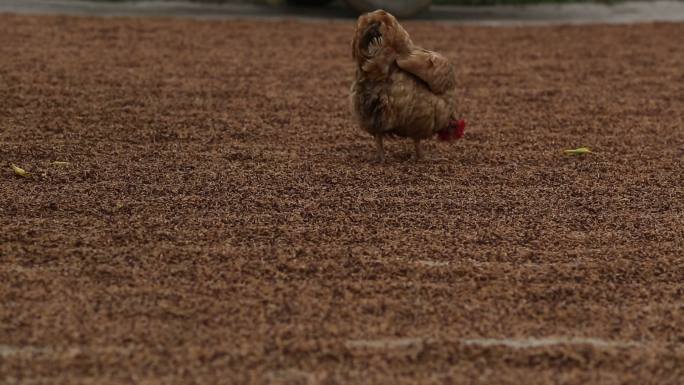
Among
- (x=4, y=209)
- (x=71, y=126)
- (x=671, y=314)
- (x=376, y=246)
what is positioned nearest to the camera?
(x=671, y=314)

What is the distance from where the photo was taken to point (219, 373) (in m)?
2.68

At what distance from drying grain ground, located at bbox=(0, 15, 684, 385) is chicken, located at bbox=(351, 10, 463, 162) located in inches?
8.4

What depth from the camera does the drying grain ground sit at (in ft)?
9.21

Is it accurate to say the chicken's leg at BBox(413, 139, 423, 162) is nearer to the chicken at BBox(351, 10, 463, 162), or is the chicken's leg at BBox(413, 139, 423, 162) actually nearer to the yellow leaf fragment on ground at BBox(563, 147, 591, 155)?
the chicken at BBox(351, 10, 463, 162)

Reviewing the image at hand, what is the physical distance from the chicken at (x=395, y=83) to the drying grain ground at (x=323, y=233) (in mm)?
213

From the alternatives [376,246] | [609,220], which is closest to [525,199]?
[609,220]

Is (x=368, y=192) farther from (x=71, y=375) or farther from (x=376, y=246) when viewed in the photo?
(x=71, y=375)

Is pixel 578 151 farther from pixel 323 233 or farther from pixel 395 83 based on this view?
pixel 323 233

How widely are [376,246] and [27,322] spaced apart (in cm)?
120

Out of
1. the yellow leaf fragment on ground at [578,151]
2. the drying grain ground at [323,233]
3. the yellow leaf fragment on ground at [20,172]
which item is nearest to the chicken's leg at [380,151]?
the drying grain ground at [323,233]

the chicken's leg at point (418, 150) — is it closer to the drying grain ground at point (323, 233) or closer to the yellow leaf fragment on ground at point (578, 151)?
the drying grain ground at point (323, 233)

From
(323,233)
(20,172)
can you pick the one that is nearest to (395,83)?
(323,233)

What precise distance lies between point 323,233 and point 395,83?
1.00 metres

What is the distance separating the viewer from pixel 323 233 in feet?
12.2
